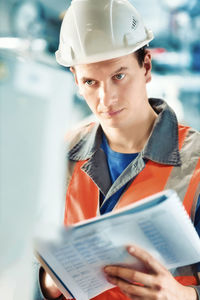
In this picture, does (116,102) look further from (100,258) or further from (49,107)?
(100,258)

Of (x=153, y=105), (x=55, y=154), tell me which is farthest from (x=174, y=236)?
(x=153, y=105)

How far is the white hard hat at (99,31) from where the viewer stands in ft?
4.72

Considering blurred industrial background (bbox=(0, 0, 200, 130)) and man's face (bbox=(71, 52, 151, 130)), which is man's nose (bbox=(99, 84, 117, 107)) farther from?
blurred industrial background (bbox=(0, 0, 200, 130))

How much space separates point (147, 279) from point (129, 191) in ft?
1.33

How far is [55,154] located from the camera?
3.16ft

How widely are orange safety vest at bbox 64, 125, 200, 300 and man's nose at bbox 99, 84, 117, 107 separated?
0.27 meters

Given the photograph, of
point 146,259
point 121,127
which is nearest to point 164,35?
point 121,127

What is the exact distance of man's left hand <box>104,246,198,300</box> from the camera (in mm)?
1102

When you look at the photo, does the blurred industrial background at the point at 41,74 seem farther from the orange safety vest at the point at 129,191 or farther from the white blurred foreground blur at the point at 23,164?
the orange safety vest at the point at 129,191

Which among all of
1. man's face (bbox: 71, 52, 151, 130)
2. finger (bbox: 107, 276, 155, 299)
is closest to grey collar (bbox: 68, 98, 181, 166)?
man's face (bbox: 71, 52, 151, 130)

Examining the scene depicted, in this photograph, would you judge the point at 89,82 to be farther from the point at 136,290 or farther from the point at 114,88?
the point at 136,290

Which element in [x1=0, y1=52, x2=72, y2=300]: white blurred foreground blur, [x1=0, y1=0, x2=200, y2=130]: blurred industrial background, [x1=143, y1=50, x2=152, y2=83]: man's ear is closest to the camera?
[x1=0, y1=52, x2=72, y2=300]: white blurred foreground blur

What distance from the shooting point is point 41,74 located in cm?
110

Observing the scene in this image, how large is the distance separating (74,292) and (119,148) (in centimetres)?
60
